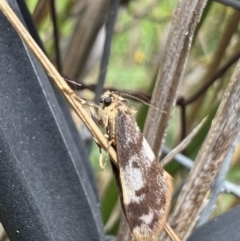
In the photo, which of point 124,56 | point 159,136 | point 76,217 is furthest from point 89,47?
point 124,56

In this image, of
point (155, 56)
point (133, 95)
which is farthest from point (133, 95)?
point (155, 56)

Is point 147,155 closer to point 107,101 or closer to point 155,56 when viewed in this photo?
point 107,101

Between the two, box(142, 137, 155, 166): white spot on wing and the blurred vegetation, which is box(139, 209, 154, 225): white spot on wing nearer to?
box(142, 137, 155, 166): white spot on wing

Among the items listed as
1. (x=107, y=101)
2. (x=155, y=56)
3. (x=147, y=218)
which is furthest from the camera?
(x=155, y=56)

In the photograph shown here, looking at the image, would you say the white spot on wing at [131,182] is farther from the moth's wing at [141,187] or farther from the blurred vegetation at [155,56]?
the blurred vegetation at [155,56]

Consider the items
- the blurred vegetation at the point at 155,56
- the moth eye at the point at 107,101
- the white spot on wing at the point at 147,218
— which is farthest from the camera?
the blurred vegetation at the point at 155,56

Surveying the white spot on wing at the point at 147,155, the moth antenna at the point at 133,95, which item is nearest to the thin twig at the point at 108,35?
the moth antenna at the point at 133,95

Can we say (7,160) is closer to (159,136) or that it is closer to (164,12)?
(159,136)
